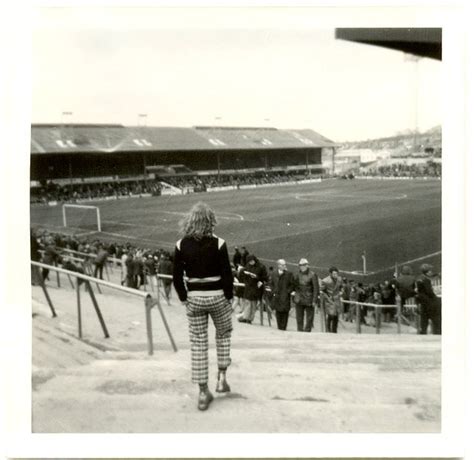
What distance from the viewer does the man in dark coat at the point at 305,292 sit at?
2775mm

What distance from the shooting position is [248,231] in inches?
101

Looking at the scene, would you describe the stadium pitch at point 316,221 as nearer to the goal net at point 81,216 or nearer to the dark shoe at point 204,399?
the goal net at point 81,216

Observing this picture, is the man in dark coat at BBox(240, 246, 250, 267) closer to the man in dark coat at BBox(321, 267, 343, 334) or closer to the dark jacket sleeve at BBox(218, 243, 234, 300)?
the man in dark coat at BBox(321, 267, 343, 334)

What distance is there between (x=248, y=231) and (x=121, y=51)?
106cm

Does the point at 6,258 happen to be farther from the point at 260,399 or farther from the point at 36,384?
the point at 260,399

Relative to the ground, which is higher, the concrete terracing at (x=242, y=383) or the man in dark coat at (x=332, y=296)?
the man in dark coat at (x=332, y=296)

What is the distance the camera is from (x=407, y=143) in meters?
2.68

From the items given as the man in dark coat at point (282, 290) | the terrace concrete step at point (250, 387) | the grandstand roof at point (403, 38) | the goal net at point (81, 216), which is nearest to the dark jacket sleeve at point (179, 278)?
the terrace concrete step at point (250, 387)

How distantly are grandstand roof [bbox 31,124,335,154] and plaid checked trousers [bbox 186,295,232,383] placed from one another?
926 mm

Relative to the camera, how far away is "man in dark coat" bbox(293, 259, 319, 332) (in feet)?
9.11

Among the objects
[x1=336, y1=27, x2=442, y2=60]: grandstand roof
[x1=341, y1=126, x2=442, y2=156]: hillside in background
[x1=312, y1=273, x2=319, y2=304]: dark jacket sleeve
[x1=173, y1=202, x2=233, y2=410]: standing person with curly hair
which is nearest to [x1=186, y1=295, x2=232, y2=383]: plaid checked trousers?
[x1=173, y1=202, x2=233, y2=410]: standing person with curly hair

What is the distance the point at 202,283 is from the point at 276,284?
0.72m

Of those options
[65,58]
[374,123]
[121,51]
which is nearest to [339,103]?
[374,123]

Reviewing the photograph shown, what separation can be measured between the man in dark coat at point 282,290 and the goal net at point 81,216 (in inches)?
39.0
